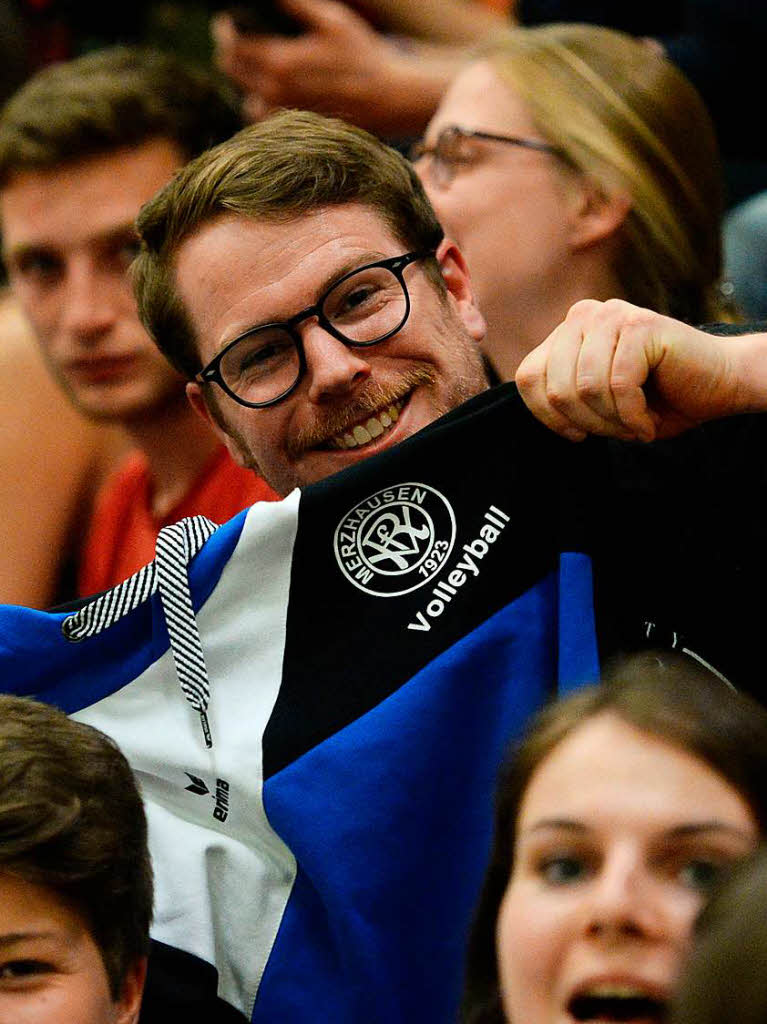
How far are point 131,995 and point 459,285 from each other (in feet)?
3.41

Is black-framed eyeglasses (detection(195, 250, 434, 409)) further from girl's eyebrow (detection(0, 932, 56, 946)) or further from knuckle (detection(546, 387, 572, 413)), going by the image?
girl's eyebrow (detection(0, 932, 56, 946))

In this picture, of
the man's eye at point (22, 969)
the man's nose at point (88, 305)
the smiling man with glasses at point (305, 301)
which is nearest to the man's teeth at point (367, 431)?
the smiling man with glasses at point (305, 301)

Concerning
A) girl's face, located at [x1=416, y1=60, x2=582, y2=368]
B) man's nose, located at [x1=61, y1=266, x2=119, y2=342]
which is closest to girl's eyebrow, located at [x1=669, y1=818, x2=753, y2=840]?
girl's face, located at [x1=416, y1=60, x2=582, y2=368]

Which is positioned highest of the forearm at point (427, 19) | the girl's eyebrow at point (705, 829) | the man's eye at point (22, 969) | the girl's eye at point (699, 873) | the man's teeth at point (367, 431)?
the girl's eyebrow at point (705, 829)

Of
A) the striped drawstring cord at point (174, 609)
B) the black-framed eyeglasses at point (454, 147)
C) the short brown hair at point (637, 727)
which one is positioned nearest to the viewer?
the short brown hair at point (637, 727)

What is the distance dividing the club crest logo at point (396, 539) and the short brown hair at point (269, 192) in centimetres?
47

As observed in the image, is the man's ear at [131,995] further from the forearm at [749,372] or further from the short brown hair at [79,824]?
the forearm at [749,372]

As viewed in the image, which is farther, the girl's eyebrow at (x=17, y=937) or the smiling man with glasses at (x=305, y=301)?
the smiling man with glasses at (x=305, y=301)

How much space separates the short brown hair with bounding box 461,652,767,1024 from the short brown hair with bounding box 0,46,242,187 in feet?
6.03

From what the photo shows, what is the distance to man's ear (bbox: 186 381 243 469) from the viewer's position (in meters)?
2.05

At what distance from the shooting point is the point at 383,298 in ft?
6.40

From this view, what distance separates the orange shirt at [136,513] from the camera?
8.57ft

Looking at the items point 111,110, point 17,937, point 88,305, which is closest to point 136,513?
point 88,305

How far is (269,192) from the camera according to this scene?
1959mm
